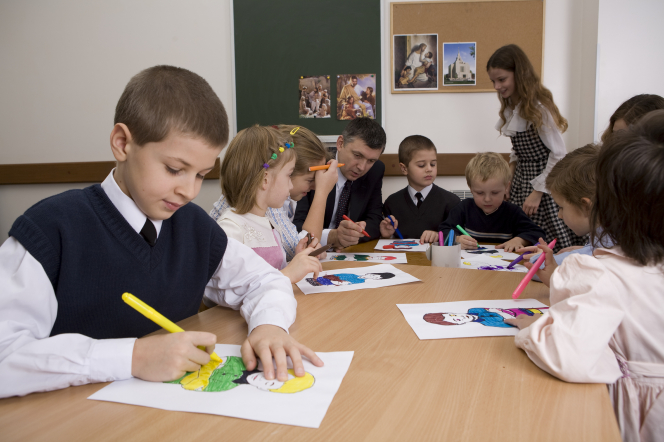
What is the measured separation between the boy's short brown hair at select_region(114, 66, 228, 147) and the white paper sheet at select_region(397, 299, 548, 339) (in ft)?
1.63

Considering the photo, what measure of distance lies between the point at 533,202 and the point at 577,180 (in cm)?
123

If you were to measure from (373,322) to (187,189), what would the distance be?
1.35 feet

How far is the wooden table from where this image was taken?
0.49 metres

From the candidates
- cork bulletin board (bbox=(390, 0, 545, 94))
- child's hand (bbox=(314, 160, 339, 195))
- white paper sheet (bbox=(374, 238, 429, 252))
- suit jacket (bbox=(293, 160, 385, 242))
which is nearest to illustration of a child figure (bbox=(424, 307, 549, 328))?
white paper sheet (bbox=(374, 238, 429, 252))

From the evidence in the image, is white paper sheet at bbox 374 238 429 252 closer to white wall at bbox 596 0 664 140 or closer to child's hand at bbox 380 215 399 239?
child's hand at bbox 380 215 399 239

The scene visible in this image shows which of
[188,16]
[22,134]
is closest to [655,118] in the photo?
[188,16]

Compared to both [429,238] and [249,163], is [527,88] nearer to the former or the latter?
[429,238]

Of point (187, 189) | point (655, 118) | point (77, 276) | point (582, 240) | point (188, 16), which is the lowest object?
point (582, 240)

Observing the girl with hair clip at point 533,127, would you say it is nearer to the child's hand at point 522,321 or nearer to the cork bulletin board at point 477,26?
the cork bulletin board at point 477,26

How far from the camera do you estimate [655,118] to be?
2.29 feet

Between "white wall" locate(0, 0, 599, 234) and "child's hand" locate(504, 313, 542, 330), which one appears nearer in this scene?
"child's hand" locate(504, 313, 542, 330)

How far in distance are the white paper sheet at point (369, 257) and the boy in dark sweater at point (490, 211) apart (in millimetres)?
606

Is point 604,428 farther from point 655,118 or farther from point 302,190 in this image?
point 302,190

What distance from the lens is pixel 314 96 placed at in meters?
3.11
